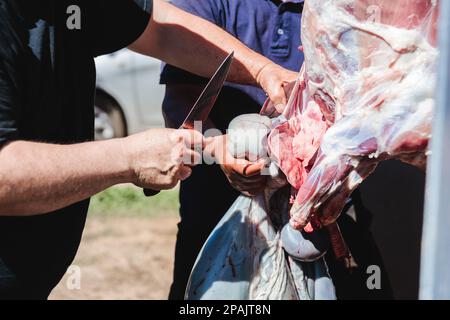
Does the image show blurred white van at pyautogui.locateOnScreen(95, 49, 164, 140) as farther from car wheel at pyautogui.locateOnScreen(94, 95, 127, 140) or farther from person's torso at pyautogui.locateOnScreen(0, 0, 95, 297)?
person's torso at pyautogui.locateOnScreen(0, 0, 95, 297)

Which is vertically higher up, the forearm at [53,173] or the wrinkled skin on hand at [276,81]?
the wrinkled skin on hand at [276,81]

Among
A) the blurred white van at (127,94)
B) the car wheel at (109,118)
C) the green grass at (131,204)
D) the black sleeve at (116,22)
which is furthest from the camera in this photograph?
the car wheel at (109,118)

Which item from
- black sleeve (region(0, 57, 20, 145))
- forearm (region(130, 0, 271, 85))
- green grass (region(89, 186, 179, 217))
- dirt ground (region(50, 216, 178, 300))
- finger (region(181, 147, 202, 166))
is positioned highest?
forearm (region(130, 0, 271, 85))

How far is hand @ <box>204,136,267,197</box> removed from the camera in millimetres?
2023

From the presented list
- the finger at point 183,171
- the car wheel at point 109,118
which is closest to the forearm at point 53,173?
the finger at point 183,171

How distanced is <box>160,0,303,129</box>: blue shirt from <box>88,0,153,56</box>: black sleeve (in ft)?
0.91

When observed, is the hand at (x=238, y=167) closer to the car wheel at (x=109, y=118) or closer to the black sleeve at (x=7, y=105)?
the black sleeve at (x=7, y=105)

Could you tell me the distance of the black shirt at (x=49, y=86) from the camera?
5.82 feet

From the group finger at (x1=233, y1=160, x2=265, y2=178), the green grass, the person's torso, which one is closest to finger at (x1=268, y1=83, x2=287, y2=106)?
finger at (x1=233, y1=160, x2=265, y2=178)

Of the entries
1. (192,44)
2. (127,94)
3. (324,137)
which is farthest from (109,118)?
(324,137)

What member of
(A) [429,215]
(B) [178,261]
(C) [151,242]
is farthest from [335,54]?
(C) [151,242]

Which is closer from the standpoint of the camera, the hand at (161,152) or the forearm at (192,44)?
the hand at (161,152)

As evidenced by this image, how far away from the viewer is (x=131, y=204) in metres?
5.50
